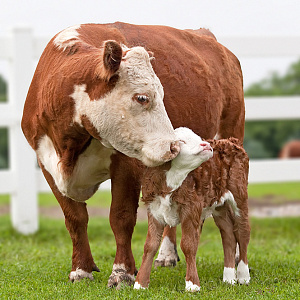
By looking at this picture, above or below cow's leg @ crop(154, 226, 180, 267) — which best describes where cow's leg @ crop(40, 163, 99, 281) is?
above

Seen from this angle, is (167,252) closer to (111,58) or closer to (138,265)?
(138,265)

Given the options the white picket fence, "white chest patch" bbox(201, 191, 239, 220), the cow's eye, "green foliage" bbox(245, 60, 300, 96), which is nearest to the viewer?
the cow's eye

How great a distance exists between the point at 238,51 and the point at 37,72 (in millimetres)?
4895

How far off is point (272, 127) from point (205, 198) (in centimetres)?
2386

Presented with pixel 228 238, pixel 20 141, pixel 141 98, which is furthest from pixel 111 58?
pixel 20 141

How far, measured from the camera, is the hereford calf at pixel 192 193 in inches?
191

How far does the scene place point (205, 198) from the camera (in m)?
5.01

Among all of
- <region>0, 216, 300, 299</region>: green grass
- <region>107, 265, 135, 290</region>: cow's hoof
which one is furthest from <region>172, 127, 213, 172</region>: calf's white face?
<region>107, 265, 135, 290</region>: cow's hoof

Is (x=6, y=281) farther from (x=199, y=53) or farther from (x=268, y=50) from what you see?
(x=268, y=50)

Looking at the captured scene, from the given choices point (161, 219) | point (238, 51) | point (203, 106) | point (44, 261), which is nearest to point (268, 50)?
point (238, 51)

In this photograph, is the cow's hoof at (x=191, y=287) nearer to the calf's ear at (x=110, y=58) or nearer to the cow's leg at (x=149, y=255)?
the cow's leg at (x=149, y=255)

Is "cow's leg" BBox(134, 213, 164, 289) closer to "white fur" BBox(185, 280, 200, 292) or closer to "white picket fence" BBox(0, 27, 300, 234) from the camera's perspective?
"white fur" BBox(185, 280, 200, 292)

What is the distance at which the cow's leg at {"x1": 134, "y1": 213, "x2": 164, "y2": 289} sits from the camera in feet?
16.1

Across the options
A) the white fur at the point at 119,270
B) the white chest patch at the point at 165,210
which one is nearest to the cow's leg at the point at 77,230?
the white fur at the point at 119,270
